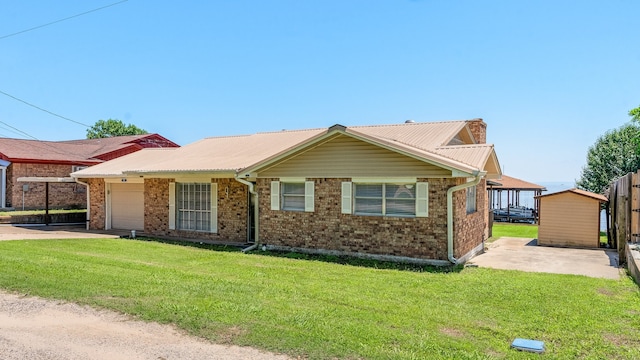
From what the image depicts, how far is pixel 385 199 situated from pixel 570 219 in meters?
7.66

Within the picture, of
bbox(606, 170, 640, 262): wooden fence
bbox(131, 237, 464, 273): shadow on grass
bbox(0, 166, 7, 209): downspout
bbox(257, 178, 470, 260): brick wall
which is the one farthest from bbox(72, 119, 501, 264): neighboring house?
bbox(0, 166, 7, 209): downspout

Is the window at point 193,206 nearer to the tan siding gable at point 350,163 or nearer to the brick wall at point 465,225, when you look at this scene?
the tan siding gable at point 350,163

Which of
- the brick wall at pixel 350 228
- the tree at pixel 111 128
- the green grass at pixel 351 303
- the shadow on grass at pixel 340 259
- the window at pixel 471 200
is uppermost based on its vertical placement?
the tree at pixel 111 128

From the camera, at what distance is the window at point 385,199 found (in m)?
11.1

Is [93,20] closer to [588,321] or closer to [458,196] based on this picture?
[458,196]

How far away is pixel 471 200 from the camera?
1316 cm

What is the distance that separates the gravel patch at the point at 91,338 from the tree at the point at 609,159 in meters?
42.0

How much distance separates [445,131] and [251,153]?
22.9ft

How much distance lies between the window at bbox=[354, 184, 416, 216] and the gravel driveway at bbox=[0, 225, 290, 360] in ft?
22.8

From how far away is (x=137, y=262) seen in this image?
404 inches

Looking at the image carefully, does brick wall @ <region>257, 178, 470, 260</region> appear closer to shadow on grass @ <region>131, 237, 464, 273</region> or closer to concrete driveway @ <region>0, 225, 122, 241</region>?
shadow on grass @ <region>131, 237, 464, 273</region>

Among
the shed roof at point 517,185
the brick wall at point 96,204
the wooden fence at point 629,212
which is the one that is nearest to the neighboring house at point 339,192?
the brick wall at point 96,204

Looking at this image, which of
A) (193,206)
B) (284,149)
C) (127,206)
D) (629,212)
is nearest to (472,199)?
(629,212)

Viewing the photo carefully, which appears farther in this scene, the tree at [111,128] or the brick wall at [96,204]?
the tree at [111,128]
